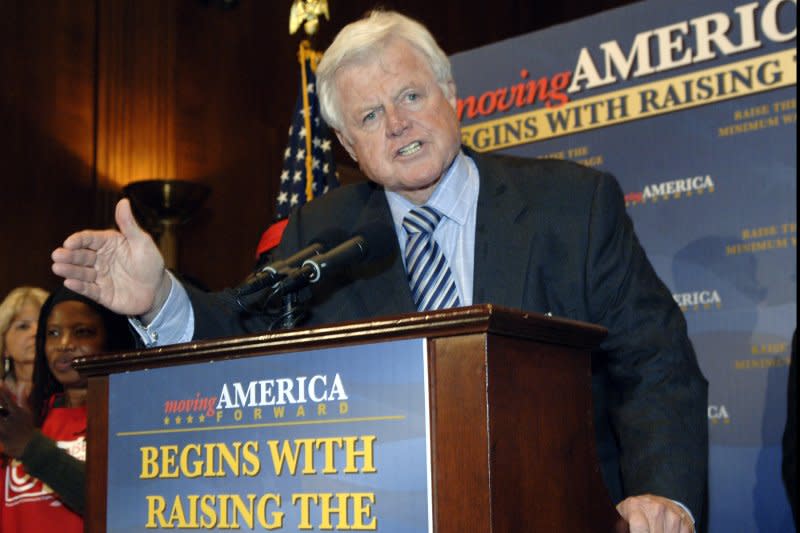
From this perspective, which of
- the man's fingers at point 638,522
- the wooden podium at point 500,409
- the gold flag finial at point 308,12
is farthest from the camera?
the gold flag finial at point 308,12

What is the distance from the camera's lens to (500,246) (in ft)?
6.18

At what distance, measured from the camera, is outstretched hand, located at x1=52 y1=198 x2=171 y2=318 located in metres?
1.65

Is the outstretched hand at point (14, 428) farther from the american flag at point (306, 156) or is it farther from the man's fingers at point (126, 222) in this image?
the american flag at point (306, 156)

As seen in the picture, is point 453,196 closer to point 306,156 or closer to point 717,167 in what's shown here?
point 717,167

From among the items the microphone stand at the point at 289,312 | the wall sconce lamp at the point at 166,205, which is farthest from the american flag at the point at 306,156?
the microphone stand at the point at 289,312

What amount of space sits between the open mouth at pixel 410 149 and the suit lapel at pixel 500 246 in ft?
0.48

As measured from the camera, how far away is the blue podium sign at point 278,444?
3.99 ft

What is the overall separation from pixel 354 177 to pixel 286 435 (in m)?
4.83

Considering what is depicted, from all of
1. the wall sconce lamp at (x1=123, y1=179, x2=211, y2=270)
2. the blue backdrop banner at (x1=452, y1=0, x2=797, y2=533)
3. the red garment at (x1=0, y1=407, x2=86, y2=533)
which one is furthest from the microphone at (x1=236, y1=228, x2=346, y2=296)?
the wall sconce lamp at (x1=123, y1=179, x2=211, y2=270)

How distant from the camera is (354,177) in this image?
6082mm

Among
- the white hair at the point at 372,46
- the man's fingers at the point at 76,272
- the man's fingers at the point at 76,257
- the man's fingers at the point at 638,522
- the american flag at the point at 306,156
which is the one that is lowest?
the man's fingers at the point at 638,522

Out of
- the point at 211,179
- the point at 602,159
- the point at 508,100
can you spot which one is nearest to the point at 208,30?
the point at 211,179

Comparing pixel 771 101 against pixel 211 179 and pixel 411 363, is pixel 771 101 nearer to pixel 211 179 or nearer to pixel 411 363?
pixel 411 363

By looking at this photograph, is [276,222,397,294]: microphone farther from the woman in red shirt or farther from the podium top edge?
the woman in red shirt
